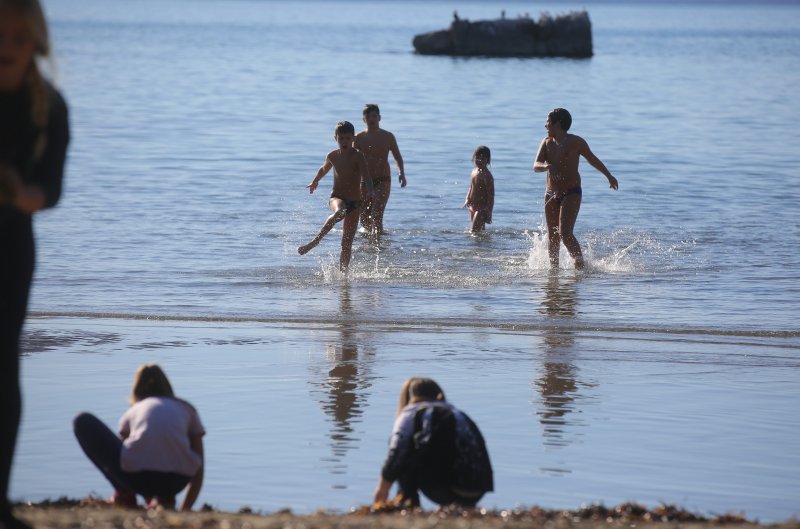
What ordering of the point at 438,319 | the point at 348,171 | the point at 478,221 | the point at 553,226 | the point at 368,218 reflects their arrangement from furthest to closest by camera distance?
the point at 478,221, the point at 368,218, the point at 553,226, the point at 348,171, the point at 438,319

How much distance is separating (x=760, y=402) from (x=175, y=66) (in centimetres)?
6080

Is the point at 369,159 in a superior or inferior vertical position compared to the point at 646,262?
superior

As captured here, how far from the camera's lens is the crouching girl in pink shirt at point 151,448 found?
18.6ft

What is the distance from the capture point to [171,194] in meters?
21.8

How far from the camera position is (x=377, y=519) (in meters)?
5.07

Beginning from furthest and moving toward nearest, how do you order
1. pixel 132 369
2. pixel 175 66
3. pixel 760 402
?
1. pixel 175 66
2. pixel 132 369
3. pixel 760 402

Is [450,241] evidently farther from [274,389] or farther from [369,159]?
[274,389]

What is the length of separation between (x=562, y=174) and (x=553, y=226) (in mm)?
675

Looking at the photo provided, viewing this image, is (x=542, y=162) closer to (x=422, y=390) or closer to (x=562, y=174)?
(x=562, y=174)

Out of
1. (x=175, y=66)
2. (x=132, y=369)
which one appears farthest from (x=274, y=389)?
(x=175, y=66)

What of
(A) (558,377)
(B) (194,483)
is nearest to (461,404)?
(A) (558,377)

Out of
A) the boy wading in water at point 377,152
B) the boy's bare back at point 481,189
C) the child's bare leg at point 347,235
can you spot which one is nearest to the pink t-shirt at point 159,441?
the child's bare leg at point 347,235

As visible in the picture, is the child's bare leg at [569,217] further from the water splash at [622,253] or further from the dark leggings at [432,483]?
the dark leggings at [432,483]

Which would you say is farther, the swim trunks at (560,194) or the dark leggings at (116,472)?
the swim trunks at (560,194)
